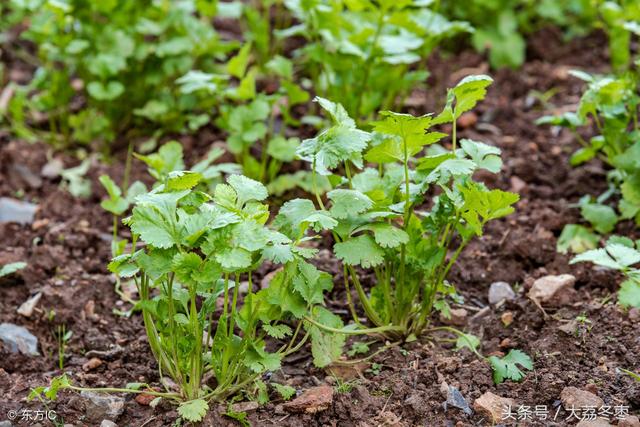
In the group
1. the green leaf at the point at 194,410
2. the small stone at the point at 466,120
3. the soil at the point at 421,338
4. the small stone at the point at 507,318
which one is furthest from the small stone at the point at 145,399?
the small stone at the point at 466,120

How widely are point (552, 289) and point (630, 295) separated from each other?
561 mm

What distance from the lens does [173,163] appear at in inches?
A: 106

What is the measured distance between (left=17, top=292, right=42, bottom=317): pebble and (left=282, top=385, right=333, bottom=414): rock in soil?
933mm

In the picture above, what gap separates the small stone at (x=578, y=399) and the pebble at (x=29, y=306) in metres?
1.59

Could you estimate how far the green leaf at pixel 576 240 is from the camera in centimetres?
287

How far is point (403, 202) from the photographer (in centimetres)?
229

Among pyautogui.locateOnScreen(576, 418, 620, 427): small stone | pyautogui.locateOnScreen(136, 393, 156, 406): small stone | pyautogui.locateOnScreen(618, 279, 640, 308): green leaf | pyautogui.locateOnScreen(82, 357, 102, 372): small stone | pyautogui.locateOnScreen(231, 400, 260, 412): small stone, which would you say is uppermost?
pyautogui.locateOnScreen(618, 279, 640, 308): green leaf

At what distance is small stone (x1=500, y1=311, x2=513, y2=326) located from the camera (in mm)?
2564

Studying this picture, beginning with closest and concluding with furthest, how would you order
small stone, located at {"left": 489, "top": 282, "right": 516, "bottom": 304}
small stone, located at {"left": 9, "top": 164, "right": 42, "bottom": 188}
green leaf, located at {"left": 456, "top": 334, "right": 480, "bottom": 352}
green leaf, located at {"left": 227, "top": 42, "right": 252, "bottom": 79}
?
green leaf, located at {"left": 456, "top": 334, "right": 480, "bottom": 352}
small stone, located at {"left": 489, "top": 282, "right": 516, "bottom": 304}
green leaf, located at {"left": 227, "top": 42, "right": 252, "bottom": 79}
small stone, located at {"left": 9, "top": 164, "right": 42, "bottom": 188}

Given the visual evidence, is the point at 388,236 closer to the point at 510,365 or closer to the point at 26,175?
the point at 510,365

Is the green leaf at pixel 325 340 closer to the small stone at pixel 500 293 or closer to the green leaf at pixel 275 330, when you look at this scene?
the green leaf at pixel 275 330

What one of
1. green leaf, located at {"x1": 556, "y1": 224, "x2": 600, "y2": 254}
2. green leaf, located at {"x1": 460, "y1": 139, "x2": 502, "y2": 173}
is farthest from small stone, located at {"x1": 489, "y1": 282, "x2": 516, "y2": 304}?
green leaf, located at {"x1": 460, "y1": 139, "x2": 502, "y2": 173}

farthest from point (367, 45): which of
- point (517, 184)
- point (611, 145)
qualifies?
point (611, 145)

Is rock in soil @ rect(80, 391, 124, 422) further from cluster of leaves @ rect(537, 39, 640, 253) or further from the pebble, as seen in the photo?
cluster of leaves @ rect(537, 39, 640, 253)
